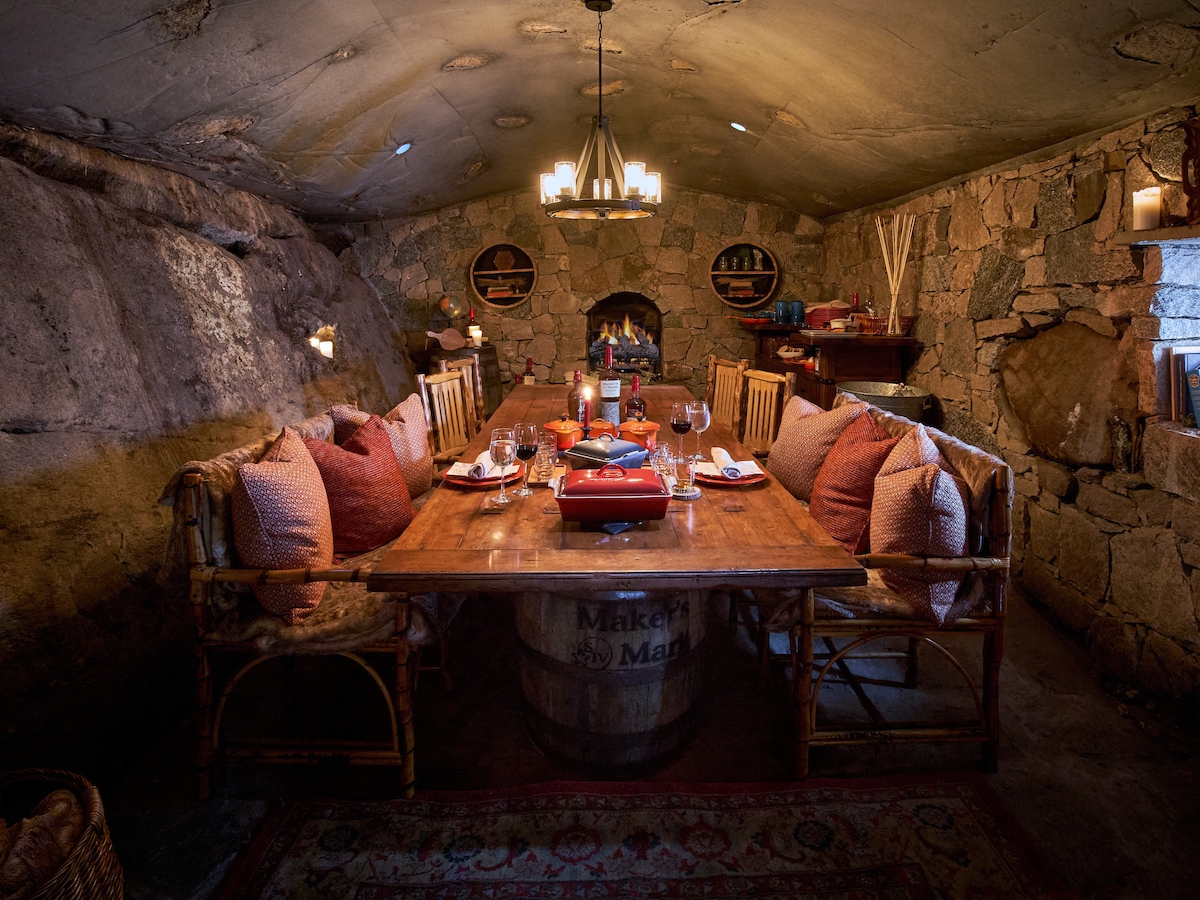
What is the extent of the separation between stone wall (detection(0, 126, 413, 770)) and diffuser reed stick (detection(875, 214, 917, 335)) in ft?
11.8

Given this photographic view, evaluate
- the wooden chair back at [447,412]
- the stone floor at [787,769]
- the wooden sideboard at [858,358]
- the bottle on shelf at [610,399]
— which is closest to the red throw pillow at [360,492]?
the stone floor at [787,769]

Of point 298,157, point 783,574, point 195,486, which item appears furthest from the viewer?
point 298,157

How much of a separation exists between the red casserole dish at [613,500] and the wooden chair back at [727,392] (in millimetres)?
1952

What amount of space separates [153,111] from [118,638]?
1884 mm

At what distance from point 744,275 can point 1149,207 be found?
4.04 m

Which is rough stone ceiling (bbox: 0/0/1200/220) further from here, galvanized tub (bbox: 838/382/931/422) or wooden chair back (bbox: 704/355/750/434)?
wooden chair back (bbox: 704/355/750/434)

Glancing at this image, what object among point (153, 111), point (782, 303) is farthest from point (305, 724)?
point (782, 303)

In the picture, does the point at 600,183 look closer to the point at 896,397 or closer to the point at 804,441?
the point at 804,441

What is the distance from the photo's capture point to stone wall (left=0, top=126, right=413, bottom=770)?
200cm

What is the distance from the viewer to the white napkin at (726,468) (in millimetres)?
2240

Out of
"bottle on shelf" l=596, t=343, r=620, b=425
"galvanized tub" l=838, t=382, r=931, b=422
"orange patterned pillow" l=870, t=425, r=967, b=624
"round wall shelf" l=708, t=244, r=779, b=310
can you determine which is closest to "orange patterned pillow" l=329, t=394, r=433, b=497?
"bottle on shelf" l=596, t=343, r=620, b=425

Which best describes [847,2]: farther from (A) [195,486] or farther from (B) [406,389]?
(B) [406,389]

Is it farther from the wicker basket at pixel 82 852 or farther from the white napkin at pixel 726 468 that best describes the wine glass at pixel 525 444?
the wicker basket at pixel 82 852

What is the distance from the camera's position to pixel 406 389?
5707mm
